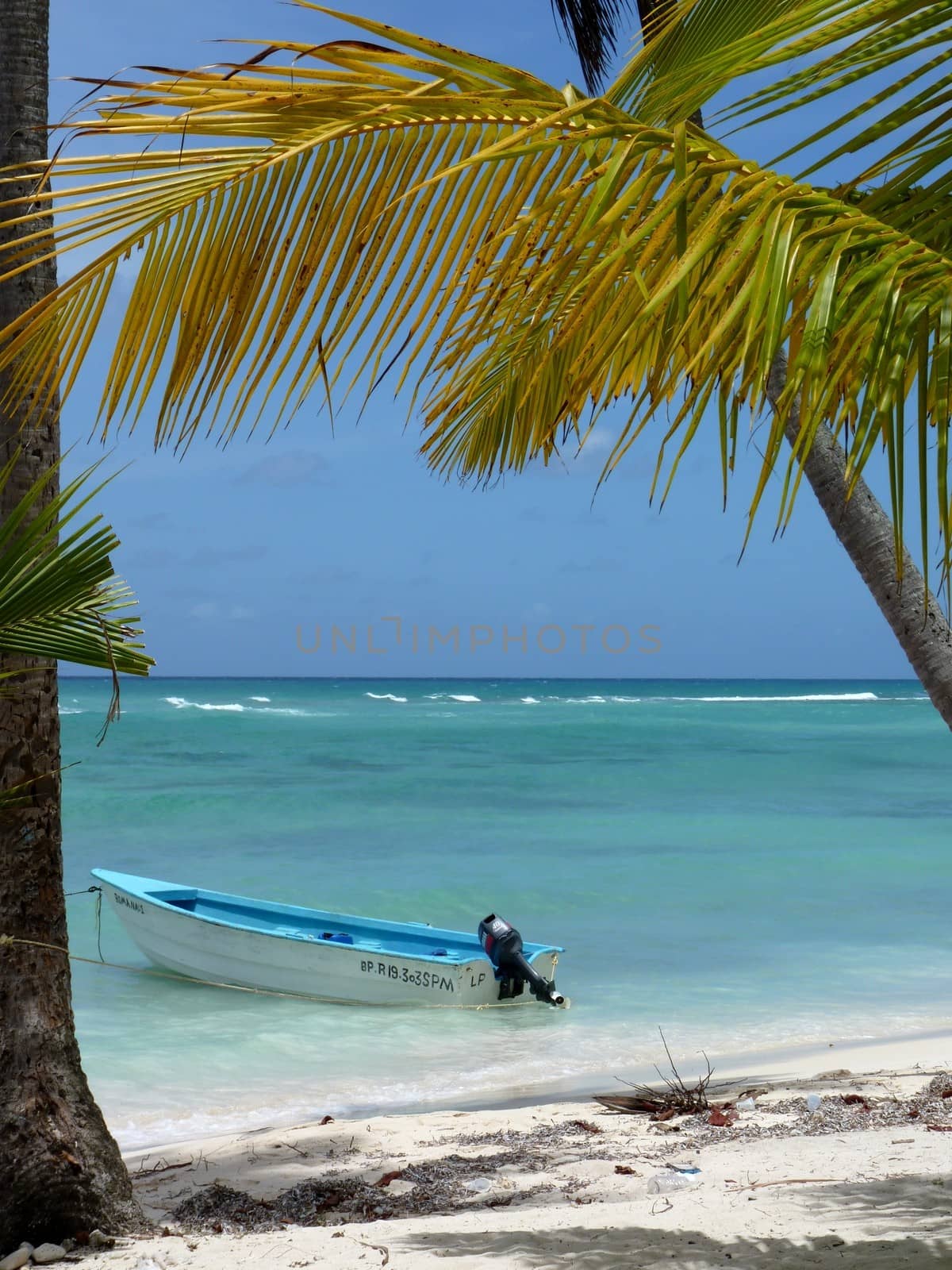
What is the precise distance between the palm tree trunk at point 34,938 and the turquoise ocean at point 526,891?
9.43 ft

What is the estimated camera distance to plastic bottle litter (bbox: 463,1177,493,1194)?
183 inches

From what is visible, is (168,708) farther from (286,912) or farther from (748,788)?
(286,912)

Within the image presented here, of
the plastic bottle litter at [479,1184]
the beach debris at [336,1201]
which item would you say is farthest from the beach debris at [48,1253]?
the plastic bottle litter at [479,1184]

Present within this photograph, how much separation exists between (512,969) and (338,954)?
1467 millimetres

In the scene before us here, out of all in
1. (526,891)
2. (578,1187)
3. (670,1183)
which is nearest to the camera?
(670,1183)

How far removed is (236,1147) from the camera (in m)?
5.78

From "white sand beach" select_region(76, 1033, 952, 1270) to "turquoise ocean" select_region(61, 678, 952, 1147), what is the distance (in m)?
1.45

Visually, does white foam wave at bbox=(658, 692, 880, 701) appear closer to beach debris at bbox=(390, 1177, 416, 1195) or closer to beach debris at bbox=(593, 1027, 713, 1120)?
beach debris at bbox=(593, 1027, 713, 1120)

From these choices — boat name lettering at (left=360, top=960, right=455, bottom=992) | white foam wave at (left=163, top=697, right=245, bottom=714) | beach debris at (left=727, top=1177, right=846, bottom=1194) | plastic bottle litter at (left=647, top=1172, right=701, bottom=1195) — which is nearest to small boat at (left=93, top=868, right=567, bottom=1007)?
boat name lettering at (left=360, top=960, right=455, bottom=992)

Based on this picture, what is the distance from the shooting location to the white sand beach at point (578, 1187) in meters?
3.44

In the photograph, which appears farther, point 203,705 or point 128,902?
point 203,705

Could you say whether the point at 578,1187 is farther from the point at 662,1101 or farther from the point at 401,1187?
the point at 662,1101

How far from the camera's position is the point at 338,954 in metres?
9.35

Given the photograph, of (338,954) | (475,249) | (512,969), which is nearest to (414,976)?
(338,954)
